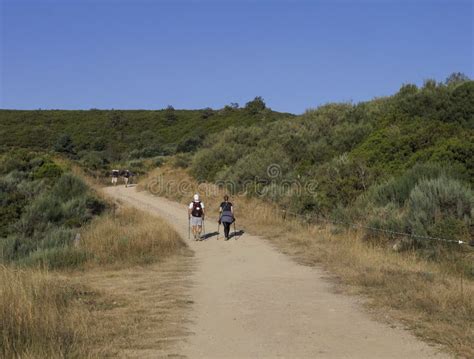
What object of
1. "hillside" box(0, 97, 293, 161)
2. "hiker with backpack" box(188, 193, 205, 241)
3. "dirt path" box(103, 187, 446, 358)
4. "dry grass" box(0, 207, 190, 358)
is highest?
"hillside" box(0, 97, 293, 161)

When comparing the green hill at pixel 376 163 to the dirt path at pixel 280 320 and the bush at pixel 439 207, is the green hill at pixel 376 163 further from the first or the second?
the dirt path at pixel 280 320

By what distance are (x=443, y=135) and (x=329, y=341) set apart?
52.3 ft

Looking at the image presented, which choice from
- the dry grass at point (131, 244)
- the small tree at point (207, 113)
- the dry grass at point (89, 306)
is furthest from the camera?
the small tree at point (207, 113)

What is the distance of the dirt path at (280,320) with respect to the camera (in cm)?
675

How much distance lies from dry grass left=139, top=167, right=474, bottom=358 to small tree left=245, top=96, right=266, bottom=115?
61.9 m

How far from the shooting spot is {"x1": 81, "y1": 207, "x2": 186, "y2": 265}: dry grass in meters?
14.2

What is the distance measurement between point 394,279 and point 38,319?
6443 millimetres

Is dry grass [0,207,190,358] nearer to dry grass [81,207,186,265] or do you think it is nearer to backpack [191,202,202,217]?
dry grass [81,207,186,265]

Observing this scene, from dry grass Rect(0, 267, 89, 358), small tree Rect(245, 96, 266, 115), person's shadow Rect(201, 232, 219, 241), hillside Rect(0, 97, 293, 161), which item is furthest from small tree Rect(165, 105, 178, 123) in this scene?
dry grass Rect(0, 267, 89, 358)

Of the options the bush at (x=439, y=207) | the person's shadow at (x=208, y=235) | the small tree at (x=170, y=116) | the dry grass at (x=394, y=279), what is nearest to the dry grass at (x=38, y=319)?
the dry grass at (x=394, y=279)

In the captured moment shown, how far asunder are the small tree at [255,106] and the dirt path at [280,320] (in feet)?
227

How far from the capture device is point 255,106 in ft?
275

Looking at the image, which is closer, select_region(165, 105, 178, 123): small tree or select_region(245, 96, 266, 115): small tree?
select_region(245, 96, 266, 115): small tree

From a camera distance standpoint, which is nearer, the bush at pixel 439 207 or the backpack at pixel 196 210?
the bush at pixel 439 207
